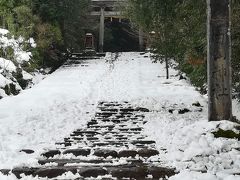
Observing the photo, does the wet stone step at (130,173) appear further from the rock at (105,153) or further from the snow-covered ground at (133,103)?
the rock at (105,153)

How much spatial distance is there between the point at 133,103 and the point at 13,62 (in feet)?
25.4

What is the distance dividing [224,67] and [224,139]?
117 centimetres

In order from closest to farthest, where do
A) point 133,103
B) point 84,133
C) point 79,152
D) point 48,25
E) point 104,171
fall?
point 104,171 → point 79,152 → point 84,133 → point 133,103 → point 48,25

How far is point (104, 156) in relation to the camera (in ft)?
20.5

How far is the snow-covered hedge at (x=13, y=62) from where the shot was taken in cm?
1551

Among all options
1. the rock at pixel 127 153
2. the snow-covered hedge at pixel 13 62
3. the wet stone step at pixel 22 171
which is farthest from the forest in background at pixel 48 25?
the wet stone step at pixel 22 171

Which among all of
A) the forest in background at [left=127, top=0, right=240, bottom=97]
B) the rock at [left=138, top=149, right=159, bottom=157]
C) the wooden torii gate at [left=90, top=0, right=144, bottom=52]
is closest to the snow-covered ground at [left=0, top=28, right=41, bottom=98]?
the forest in background at [left=127, top=0, right=240, bottom=97]

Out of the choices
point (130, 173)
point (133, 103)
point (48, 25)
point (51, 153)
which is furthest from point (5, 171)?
point (48, 25)

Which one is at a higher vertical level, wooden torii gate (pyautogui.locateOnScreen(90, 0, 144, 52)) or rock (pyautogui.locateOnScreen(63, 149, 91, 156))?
wooden torii gate (pyautogui.locateOnScreen(90, 0, 144, 52))

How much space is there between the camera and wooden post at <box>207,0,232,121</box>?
20.3 feet

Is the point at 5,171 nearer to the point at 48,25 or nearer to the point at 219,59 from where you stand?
the point at 219,59

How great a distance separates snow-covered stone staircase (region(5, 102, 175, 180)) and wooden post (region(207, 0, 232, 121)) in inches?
49.1

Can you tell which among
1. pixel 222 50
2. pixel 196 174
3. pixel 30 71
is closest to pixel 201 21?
pixel 222 50

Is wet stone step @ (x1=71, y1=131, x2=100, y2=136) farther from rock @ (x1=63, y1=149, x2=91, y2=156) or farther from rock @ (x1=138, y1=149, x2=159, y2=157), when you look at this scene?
rock @ (x1=138, y1=149, x2=159, y2=157)
